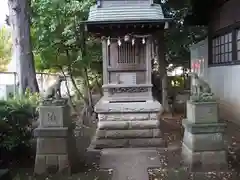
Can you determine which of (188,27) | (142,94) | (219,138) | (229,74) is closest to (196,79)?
(219,138)

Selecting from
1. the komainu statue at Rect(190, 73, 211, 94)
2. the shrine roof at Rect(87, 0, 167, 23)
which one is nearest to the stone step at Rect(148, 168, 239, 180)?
the komainu statue at Rect(190, 73, 211, 94)

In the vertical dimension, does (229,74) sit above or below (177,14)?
below

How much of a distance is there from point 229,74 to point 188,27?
3480mm

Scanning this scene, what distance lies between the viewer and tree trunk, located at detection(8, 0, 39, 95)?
35.6 ft

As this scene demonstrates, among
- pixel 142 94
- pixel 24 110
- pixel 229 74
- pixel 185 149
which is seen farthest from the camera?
pixel 229 74

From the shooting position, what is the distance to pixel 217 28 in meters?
13.0

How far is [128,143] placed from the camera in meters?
8.37

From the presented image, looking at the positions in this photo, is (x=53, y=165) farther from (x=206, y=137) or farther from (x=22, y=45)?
(x=22, y=45)

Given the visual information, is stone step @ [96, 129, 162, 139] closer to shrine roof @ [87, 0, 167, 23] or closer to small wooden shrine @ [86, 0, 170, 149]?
small wooden shrine @ [86, 0, 170, 149]

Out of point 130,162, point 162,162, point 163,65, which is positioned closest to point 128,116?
point 130,162

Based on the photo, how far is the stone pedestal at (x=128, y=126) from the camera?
27.3 feet

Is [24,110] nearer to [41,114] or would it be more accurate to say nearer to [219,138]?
[41,114]

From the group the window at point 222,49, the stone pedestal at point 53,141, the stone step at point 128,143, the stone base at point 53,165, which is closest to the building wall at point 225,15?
the window at point 222,49

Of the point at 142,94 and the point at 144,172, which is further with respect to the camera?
the point at 142,94
